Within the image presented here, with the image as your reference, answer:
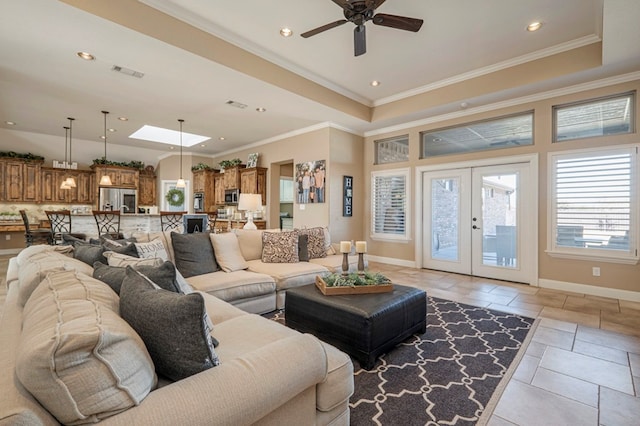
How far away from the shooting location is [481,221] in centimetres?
511

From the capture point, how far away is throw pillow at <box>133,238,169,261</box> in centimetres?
269

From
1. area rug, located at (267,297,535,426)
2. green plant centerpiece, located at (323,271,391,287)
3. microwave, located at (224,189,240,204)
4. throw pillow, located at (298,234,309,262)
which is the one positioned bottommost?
area rug, located at (267,297,535,426)

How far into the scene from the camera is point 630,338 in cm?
274

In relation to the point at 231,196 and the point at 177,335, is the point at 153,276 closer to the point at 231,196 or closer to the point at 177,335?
the point at 177,335

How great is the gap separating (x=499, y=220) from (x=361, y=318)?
389 cm

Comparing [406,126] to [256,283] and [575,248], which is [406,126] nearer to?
[575,248]

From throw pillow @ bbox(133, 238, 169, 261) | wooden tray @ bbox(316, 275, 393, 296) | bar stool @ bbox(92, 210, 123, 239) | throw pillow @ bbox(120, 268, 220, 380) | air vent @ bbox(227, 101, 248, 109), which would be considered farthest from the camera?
air vent @ bbox(227, 101, 248, 109)

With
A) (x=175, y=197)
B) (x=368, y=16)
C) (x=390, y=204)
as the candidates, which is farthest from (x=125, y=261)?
(x=175, y=197)

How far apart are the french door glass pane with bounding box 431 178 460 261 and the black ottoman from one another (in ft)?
10.2

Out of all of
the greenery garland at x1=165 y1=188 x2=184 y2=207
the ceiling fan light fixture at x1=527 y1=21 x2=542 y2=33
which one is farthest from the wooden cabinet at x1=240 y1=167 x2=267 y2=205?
the ceiling fan light fixture at x1=527 y1=21 x2=542 y2=33

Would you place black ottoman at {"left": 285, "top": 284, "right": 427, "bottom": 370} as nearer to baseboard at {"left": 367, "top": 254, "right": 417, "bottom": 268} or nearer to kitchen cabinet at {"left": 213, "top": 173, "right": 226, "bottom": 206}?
baseboard at {"left": 367, "top": 254, "right": 417, "bottom": 268}

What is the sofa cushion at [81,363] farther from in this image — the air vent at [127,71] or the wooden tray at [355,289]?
the air vent at [127,71]

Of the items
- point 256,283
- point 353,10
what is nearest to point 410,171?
point 353,10

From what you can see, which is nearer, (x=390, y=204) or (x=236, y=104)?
(x=236, y=104)
